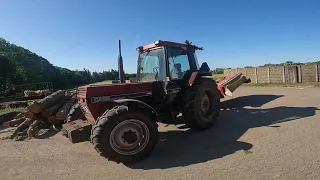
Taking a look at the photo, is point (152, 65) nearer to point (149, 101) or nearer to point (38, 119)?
point (149, 101)

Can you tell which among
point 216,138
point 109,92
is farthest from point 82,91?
point 216,138

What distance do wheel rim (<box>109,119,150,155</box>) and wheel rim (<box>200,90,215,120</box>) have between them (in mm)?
2651

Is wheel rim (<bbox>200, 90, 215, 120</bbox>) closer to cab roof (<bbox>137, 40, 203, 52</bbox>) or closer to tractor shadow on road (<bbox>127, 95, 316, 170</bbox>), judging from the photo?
tractor shadow on road (<bbox>127, 95, 316, 170</bbox>)

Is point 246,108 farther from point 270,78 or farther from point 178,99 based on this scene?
point 270,78

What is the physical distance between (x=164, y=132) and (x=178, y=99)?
103cm

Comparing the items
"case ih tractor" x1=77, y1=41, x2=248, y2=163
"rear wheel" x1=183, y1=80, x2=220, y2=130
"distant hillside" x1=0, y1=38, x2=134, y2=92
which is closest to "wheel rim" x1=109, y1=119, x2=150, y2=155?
"case ih tractor" x1=77, y1=41, x2=248, y2=163

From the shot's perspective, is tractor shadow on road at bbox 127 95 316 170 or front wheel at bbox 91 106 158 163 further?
tractor shadow on road at bbox 127 95 316 170

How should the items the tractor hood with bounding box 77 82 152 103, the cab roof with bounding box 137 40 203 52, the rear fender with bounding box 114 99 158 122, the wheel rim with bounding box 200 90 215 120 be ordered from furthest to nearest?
the wheel rim with bounding box 200 90 215 120
the cab roof with bounding box 137 40 203 52
the tractor hood with bounding box 77 82 152 103
the rear fender with bounding box 114 99 158 122

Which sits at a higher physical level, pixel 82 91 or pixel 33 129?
pixel 82 91

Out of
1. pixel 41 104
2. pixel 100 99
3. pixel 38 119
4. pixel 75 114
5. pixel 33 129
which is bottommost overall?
pixel 33 129

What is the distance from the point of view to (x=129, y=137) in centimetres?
542

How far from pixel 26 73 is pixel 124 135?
49336mm

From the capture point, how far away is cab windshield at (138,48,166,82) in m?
7.21

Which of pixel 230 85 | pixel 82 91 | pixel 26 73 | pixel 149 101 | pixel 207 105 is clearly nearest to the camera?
pixel 82 91
